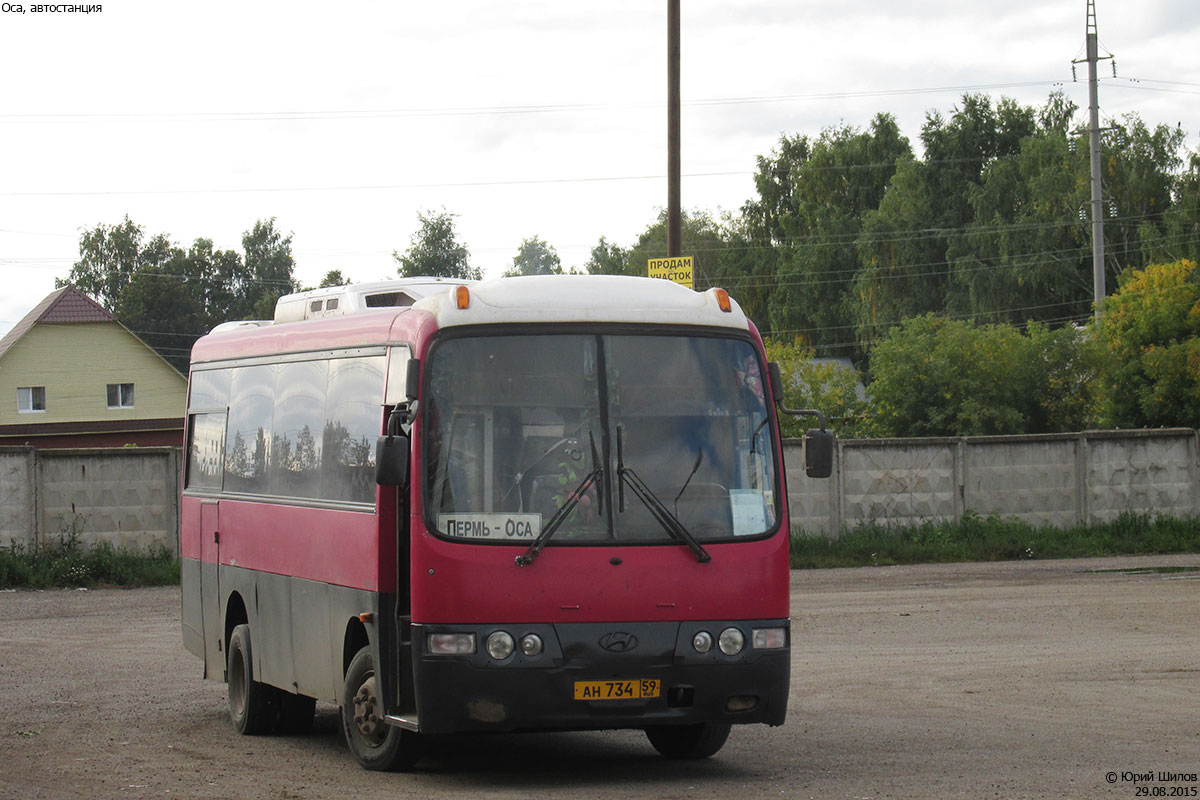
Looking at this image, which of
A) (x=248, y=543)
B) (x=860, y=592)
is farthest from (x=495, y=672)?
(x=860, y=592)

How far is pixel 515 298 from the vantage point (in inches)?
376

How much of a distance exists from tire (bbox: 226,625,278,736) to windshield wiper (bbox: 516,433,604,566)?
386 cm

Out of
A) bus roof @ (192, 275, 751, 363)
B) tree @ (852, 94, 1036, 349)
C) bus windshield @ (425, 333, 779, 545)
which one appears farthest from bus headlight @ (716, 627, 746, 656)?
tree @ (852, 94, 1036, 349)

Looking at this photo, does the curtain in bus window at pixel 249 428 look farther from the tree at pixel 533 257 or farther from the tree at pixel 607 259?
the tree at pixel 533 257

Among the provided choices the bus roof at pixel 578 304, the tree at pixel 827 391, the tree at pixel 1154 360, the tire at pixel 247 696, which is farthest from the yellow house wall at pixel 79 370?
the bus roof at pixel 578 304

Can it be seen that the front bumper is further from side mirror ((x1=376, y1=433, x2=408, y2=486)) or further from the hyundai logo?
side mirror ((x1=376, y1=433, x2=408, y2=486))

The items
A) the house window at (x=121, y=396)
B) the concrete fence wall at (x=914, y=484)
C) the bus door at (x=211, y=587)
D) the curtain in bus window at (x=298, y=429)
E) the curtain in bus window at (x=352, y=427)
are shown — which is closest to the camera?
the curtain in bus window at (x=352, y=427)

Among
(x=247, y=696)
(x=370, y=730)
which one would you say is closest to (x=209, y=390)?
(x=247, y=696)

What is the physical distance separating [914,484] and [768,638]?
62.1 ft

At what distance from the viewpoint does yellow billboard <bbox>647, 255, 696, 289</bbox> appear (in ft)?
72.1

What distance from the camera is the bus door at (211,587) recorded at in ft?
42.4

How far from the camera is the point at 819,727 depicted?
11.7 m

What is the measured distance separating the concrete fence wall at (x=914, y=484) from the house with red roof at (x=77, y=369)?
49.3m

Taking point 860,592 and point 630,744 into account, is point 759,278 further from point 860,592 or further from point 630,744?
point 630,744
